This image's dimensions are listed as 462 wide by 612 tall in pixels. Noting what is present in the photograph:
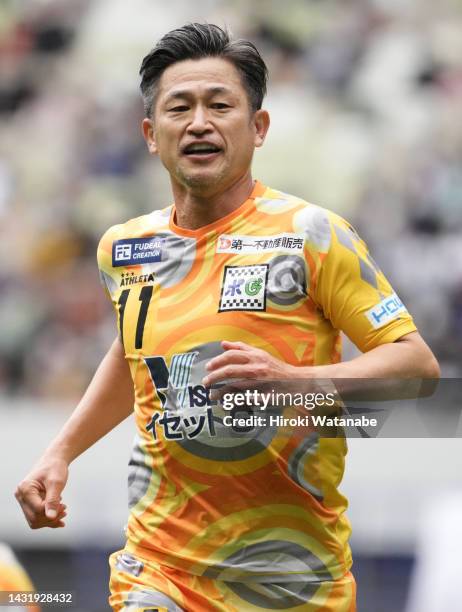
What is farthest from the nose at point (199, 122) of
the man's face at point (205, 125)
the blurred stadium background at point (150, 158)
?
the blurred stadium background at point (150, 158)

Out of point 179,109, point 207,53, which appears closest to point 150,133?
point 179,109

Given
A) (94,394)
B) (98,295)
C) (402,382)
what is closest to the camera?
(402,382)

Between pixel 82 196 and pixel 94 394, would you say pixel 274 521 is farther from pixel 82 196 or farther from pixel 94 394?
pixel 82 196

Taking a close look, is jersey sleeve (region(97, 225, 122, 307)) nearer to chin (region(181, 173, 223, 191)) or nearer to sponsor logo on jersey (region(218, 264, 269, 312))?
chin (region(181, 173, 223, 191))

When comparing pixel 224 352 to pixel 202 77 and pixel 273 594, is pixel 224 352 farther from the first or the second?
pixel 202 77

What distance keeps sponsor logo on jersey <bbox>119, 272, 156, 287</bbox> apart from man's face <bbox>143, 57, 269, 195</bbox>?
1.04 ft

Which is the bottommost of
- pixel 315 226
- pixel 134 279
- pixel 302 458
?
pixel 302 458

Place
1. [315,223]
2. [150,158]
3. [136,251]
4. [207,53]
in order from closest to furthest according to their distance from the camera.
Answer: [315,223]
[207,53]
[136,251]
[150,158]

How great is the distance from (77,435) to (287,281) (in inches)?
36.9

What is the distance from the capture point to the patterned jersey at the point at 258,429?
12.2 ft

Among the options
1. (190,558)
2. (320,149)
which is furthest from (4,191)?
(190,558)

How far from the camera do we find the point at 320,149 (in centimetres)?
998

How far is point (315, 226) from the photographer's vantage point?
3760 mm

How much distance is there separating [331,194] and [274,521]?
20.4 ft
